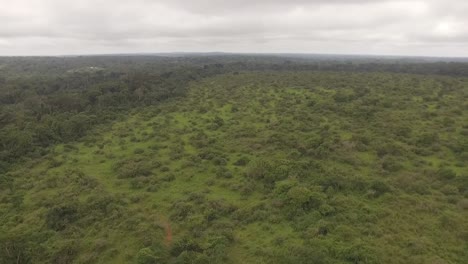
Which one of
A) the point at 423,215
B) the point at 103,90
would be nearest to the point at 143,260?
the point at 423,215

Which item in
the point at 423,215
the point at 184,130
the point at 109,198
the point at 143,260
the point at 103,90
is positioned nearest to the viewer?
the point at 143,260

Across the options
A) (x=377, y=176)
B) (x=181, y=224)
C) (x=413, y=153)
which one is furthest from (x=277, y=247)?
(x=413, y=153)

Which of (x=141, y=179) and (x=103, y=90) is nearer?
(x=141, y=179)

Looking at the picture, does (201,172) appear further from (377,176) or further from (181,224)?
(377,176)

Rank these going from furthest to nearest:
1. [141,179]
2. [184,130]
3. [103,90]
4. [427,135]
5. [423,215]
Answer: [103,90] → [184,130] → [427,135] → [141,179] → [423,215]

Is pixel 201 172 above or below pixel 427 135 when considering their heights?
below

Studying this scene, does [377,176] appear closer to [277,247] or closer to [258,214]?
[258,214]
